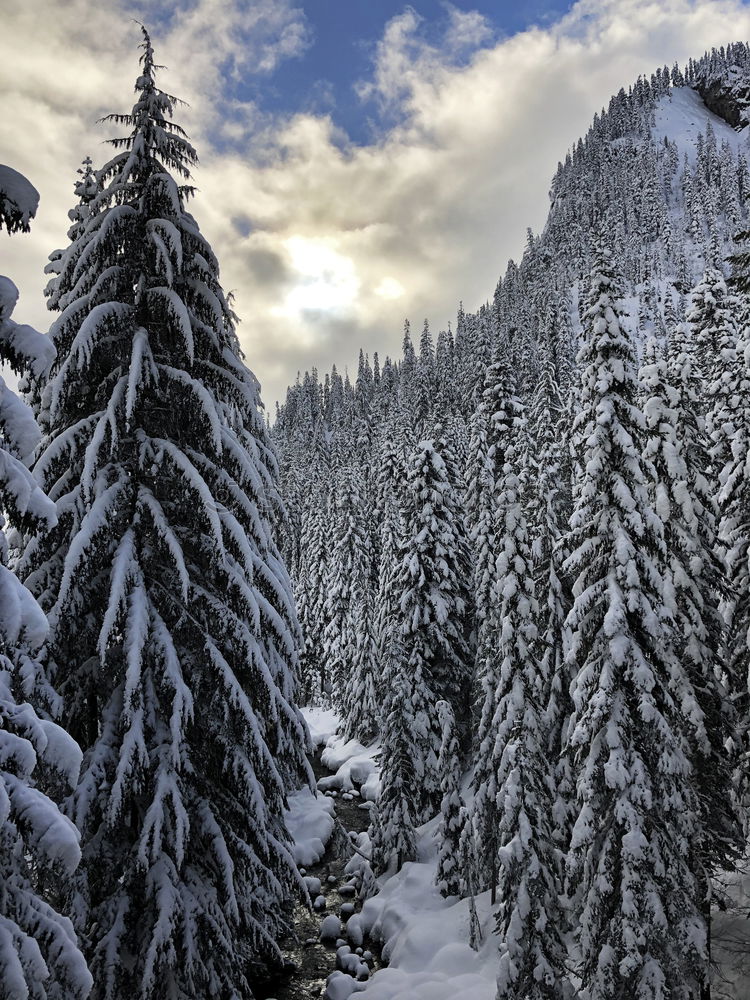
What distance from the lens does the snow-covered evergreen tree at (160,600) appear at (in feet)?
27.0

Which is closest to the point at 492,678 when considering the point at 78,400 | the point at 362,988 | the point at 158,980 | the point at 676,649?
the point at 676,649

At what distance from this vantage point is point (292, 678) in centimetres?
1155

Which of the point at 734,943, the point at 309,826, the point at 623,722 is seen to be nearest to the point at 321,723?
the point at 309,826

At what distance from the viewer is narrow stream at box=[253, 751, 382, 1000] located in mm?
18016

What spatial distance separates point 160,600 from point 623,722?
33.0 feet

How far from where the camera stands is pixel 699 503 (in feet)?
54.7

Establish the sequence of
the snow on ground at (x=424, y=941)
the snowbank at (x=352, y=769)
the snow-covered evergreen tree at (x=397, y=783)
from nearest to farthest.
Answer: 1. the snow on ground at (x=424, y=941)
2. the snow-covered evergreen tree at (x=397, y=783)
3. the snowbank at (x=352, y=769)

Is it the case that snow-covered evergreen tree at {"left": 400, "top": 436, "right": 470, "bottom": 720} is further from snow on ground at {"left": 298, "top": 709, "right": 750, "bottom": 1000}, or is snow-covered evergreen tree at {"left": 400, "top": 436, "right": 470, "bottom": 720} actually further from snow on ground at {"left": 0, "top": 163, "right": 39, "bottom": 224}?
snow on ground at {"left": 0, "top": 163, "right": 39, "bottom": 224}

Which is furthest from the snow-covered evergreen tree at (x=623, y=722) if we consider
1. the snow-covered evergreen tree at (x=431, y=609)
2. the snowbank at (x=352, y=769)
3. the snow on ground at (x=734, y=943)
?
the snowbank at (x=352, y=769)

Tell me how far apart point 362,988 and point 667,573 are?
49.1 feet

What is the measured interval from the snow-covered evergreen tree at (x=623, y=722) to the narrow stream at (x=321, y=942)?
6.29 meters

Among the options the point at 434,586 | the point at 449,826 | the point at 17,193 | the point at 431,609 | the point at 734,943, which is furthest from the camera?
the point at 434,586

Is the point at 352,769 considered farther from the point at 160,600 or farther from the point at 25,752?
the point at 25,752

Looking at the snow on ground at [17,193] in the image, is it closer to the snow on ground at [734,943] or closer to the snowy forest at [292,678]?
the snowy forest at [292,678]
